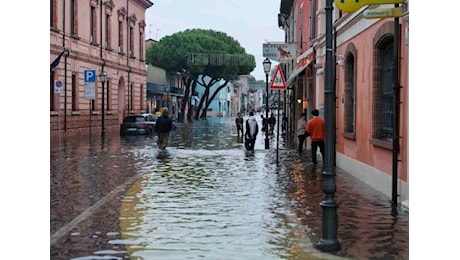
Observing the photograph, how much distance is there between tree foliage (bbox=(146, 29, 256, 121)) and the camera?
76125 millimetres

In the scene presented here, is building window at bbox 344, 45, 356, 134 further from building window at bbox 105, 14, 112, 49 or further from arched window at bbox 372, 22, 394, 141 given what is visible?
building window at bbox 105, 14, 112, 49

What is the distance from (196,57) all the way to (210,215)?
64.2 metres

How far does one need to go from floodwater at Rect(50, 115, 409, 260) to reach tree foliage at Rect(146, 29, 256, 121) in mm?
58155

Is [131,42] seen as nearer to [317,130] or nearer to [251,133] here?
[251,133]

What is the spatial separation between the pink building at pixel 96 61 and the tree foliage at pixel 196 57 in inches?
716

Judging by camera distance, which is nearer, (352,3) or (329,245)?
(329,245)

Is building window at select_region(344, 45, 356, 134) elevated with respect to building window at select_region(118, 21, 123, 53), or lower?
lower

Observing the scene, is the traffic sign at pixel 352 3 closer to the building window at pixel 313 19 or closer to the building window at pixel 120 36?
the building window at pixel 313 19

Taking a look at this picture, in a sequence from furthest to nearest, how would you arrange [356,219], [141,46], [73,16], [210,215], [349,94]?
1. [141,46]
2. [73,16]
3. [349,94]
4. [210,215]
5. [356,219]

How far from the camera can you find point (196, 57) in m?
73.5

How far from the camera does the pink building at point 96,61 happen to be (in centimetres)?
3578

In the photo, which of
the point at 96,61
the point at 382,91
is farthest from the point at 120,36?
the point at 382,91

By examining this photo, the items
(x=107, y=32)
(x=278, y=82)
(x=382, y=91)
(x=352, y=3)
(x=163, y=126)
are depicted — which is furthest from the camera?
(x=107, y=32)

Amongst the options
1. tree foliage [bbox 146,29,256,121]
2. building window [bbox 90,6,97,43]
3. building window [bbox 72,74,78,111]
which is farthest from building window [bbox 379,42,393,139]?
tree foliage [bbox 146,29,256,121]
